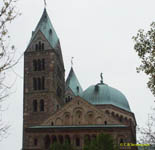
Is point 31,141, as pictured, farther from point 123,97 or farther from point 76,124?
point 123,97

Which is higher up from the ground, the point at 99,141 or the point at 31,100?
the point at 31,100

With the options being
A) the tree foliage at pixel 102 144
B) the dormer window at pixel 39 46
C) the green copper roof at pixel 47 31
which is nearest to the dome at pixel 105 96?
the green copper roof at pixel 47 31

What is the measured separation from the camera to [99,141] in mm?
42562

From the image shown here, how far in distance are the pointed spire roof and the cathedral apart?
9.43 m

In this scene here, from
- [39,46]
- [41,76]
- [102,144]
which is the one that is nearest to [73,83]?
[39,46]

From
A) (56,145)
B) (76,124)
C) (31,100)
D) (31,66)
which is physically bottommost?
(56,145)

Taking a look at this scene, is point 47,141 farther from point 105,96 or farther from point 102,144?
point 102,144

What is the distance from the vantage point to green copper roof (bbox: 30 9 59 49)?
7519 cm

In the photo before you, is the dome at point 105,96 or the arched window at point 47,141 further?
the dome at point 105,96

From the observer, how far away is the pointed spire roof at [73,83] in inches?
3533

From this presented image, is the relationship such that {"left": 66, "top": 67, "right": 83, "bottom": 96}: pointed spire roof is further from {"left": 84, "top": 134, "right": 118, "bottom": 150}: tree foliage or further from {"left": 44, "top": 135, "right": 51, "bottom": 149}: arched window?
{"left": 84, "top": 134, "right": 118, "bottom": 150}: tree foliage

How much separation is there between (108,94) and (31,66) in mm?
13707

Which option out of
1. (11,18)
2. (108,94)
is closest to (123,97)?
(108,94)

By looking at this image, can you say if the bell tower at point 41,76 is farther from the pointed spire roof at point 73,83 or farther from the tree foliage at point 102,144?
the tree foliage at point 102,144
